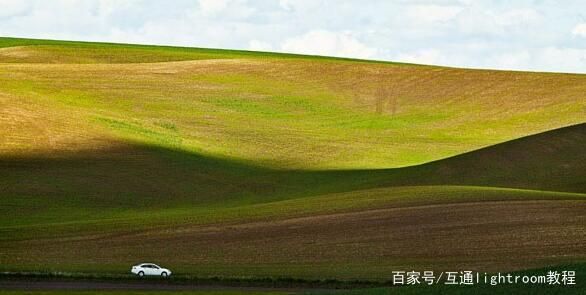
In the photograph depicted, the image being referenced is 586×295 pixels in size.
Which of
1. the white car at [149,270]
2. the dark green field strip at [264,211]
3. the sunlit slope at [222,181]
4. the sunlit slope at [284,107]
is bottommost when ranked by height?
the white car at [149,270]

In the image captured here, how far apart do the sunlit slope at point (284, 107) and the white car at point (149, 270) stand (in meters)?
27.4

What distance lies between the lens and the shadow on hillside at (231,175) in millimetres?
76500

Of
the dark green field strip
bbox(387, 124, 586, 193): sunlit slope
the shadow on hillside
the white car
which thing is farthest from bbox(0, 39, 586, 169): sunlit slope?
the white car

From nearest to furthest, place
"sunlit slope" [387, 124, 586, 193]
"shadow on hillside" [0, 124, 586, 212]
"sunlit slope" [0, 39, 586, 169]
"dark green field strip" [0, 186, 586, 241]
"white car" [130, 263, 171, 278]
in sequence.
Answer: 1. "white car" [130, 263, 171, 278]
2. "dark green field strip" [0, 186, 586, 241]
3. "shadow on hillside" [0, 124, 586, 212]
4. "sunlit slope" [387, 124, 586, 193]
5. "sunlit slope" [0, 39, 586, 169]

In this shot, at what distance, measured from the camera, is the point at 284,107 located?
10919cm

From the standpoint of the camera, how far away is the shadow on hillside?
76.5 meters

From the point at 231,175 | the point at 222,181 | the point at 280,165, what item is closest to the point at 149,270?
the point at 222,181

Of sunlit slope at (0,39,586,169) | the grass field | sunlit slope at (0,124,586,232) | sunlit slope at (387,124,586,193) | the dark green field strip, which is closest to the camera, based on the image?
the grass field

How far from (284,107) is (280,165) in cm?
1986

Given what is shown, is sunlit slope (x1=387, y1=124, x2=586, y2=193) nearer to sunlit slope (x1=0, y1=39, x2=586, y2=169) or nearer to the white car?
sunlit slope (x1=0, y1=39, x2=586, y2=169)

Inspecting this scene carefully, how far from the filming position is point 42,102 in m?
93.4

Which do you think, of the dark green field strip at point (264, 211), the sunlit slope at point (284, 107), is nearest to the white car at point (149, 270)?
the dark green field strip at point (264, 211)

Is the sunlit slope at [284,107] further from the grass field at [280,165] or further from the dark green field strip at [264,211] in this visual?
the dark green field strip at [264,211]

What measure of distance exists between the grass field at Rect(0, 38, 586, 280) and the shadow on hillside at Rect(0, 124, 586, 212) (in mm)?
170
